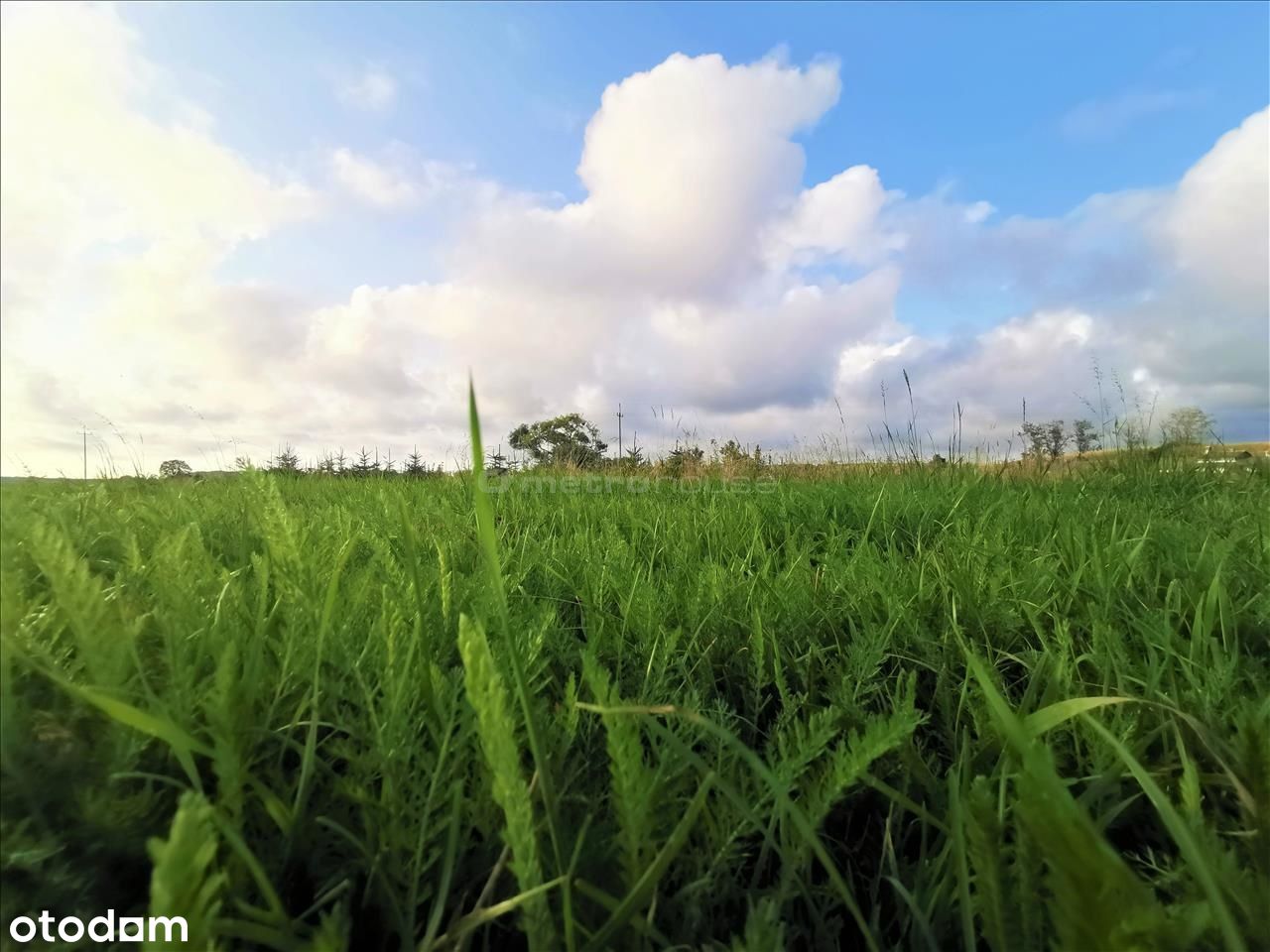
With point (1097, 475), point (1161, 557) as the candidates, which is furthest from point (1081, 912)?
point (1097, 475)

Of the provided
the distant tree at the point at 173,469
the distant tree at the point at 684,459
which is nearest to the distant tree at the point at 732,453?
the distant tree at the point at 684,459

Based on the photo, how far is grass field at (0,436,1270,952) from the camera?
597mm

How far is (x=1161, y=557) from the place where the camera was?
74.9 inches

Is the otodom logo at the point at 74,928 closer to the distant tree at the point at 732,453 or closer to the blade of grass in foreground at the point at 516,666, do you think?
the blade of grass in foreground at the point at 516,666

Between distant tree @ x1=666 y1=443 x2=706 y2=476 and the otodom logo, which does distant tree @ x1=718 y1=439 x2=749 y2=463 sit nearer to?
distant tree @ x1=666 y1=443 x2=706 y2=476

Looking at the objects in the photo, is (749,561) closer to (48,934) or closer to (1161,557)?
(1161,557)

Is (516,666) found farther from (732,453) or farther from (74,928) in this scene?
(732,453)

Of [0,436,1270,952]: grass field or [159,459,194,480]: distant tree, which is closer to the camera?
[0,436,1270,952]: grass field

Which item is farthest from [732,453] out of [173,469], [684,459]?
[173,469]

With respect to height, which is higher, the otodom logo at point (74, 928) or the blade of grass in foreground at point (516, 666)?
the blade of grass in foreground at point (516, 666)

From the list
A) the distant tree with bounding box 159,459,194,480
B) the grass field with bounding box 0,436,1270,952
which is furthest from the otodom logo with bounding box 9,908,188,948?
the distant tree with bounding box 159,459,194,480

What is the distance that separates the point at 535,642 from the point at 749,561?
114 centimetres

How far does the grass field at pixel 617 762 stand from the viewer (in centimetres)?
60

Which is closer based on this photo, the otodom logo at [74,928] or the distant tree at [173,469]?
the otodom logo at [74,928]
